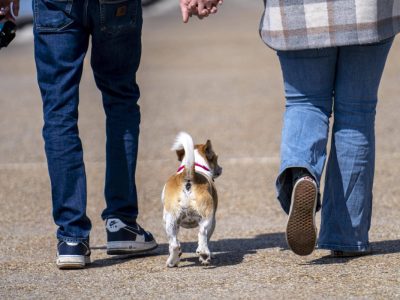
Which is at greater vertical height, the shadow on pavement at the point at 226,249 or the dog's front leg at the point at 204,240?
the dog's front leg at the point at 204,240

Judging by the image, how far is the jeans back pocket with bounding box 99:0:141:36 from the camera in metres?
5.32

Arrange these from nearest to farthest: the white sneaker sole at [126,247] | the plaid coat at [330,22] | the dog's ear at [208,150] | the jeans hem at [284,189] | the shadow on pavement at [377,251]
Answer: the plaid coat at [330,22], the jeans hem at [284,189], the shadow on pavement at [377,251], the white sneaker sole at [126,247], the dog's ear at [208,150]

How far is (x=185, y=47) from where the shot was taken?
62.7 ft

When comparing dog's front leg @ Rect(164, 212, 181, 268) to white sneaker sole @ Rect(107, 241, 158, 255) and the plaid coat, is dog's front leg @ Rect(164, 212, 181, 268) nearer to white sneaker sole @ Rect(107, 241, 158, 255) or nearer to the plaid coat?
white sneaker sole @ Rect(107, 241, 158, 255)

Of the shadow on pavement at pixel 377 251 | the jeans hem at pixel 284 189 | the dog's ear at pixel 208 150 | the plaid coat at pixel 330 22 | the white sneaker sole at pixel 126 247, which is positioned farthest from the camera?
the dog's ear at pixel 208 150

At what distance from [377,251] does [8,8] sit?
217 cm

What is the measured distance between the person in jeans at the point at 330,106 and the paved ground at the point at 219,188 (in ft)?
0.70

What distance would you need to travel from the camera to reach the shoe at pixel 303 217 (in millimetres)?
4918

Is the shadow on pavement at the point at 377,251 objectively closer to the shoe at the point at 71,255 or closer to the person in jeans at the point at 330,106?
the person in jeans at the point at 330,106

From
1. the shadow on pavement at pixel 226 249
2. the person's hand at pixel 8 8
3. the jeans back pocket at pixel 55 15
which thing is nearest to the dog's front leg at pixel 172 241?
the shadow on pavement at pixel 226 249

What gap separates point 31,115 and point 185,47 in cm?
738

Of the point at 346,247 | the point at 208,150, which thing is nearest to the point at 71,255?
the point at 208,150

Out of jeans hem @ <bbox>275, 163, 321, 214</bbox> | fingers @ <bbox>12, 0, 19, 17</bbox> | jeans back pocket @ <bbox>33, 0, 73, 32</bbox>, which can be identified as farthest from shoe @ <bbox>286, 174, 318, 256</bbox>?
fingers @ <bbox>12, 0, 19, 17</bbox>

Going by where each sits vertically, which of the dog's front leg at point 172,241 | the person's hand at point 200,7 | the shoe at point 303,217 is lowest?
the dog's front leg at point 172,241
